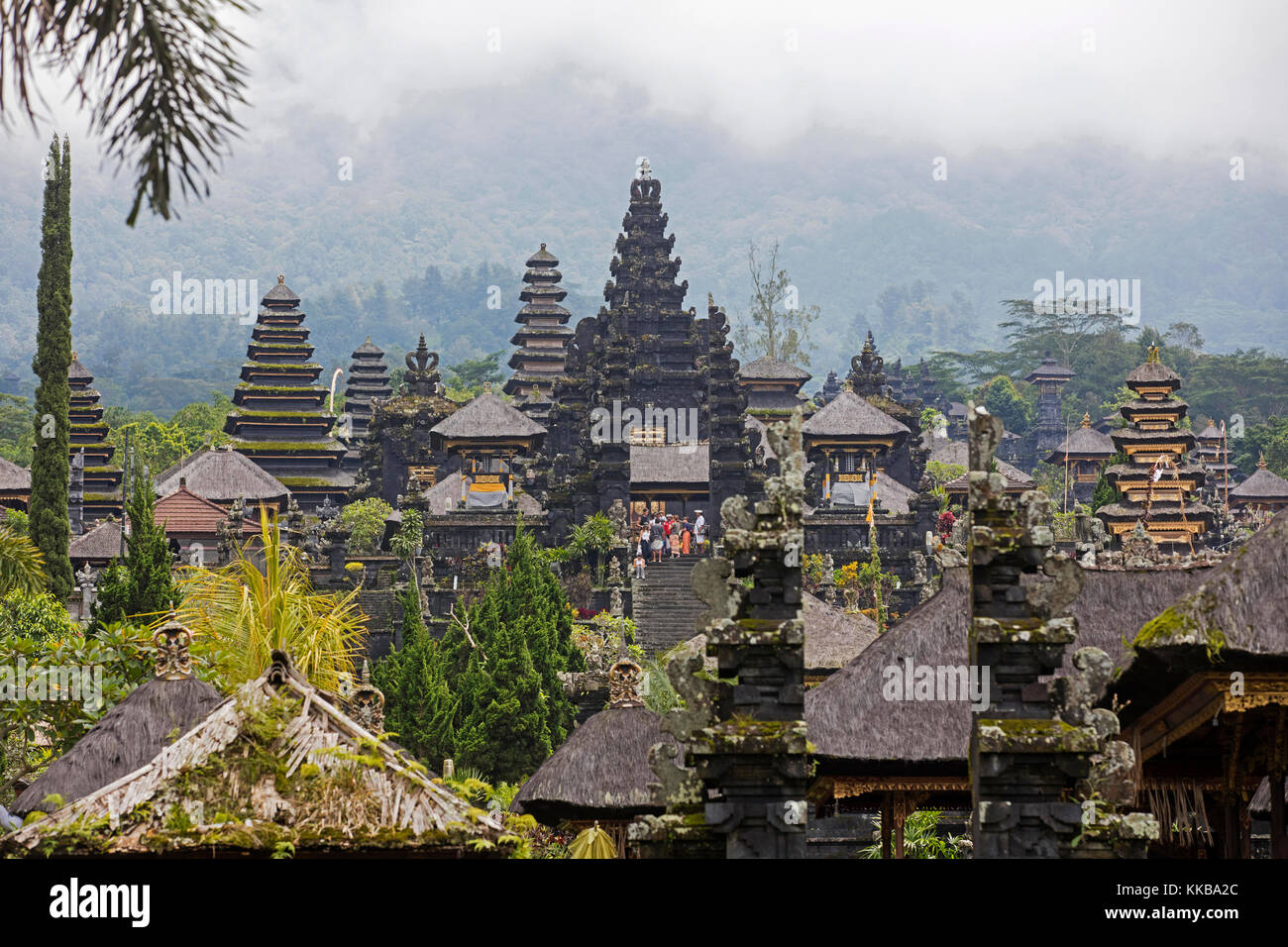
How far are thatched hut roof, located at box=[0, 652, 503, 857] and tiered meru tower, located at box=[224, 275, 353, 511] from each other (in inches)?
2384

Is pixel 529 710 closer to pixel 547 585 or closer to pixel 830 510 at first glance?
pixel 547 585

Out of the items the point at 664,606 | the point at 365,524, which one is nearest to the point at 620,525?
the point at 664,606

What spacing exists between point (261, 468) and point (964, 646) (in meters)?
54.7

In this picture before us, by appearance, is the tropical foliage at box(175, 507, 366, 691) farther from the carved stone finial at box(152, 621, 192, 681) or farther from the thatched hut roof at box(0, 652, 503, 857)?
the thatched hut roof at box(0, 652, 503, 857)

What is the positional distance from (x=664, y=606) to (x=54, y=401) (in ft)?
52.9

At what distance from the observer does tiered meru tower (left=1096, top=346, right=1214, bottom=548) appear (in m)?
58.8

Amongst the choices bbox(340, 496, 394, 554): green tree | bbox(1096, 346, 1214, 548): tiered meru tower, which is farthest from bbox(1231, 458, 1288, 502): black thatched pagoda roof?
bbox(340, 496, 394, 554): green tree

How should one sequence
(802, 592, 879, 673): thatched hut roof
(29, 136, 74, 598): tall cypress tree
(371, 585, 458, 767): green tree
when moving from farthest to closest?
(29, 136, 74, 598): tall cypress tree < (371, 585, 458, 767): green tree < (802, 592, 879, 673): thatched hut roof

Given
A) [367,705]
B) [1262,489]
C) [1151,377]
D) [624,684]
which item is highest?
[1151,377]

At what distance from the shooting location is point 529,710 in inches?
1330

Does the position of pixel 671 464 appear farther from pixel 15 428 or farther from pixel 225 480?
pixel 15 428

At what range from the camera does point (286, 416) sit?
76250 mm

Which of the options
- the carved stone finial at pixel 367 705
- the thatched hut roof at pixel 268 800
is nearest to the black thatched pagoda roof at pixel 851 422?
the carved stone finial at pixel 367 705
